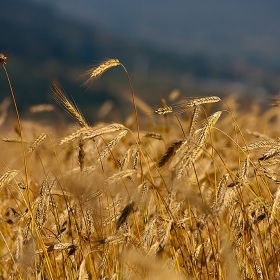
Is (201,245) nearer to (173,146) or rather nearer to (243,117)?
(173,146)

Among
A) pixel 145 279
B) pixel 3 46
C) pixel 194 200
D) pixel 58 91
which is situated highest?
pixel 3 46

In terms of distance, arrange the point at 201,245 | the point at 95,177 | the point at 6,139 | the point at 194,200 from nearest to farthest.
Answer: the point at 194,200 < the point at 95,177 < the point at 201,245 < the point at 6,139

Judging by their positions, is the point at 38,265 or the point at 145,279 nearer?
the point at 145,279

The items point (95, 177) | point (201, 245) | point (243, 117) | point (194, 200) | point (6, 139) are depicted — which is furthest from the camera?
point (243, 117)

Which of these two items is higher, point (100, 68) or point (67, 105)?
point (100, 68)

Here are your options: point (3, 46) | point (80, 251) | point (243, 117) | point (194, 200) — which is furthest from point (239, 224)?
point (243, 117)

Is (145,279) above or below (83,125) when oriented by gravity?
below

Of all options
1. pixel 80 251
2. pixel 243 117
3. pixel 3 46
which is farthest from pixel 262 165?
pixel 243 117

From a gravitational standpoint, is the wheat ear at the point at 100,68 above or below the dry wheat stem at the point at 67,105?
above

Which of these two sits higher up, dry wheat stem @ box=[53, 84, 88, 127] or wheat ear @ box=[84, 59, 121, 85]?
wheat ear @ box=[84, 59, 121, 85]

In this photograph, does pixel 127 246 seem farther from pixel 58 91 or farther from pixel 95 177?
pixel 58 91

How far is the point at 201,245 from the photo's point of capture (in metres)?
3.00

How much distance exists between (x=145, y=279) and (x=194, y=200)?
935 millimetres

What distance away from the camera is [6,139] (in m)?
3.30
